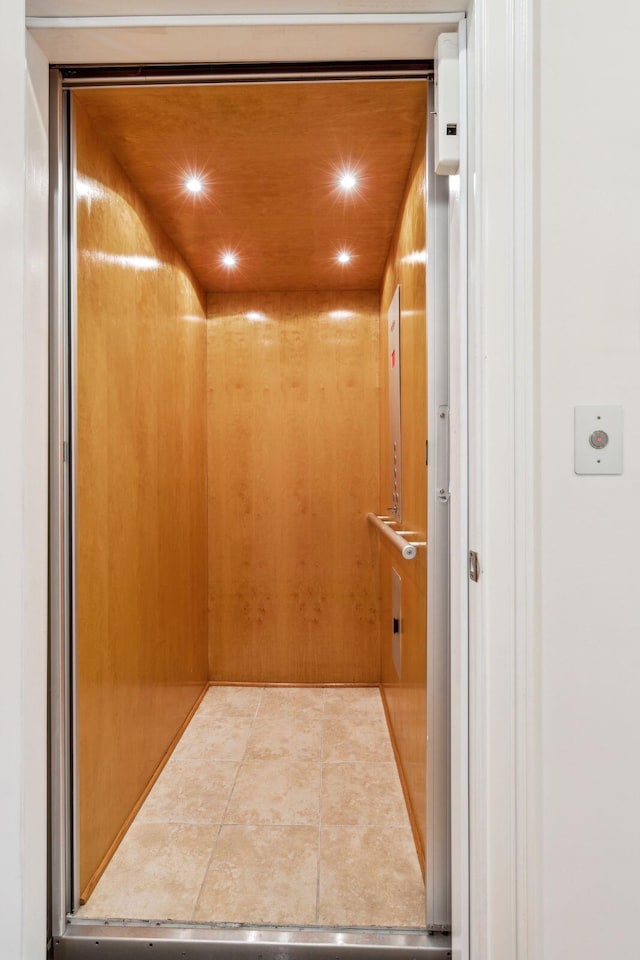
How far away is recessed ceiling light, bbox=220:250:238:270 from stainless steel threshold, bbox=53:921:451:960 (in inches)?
101

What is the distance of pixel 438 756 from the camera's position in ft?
4.33

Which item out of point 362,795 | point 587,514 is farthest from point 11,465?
point 362,795

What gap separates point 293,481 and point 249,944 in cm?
214

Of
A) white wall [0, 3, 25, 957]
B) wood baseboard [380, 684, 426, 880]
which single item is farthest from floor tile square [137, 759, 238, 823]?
white wall [0, 3, 25, 957]

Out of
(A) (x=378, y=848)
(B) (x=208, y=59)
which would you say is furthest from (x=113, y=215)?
(A) (x=378, y=848)

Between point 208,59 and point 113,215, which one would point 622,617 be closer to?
point 208,59

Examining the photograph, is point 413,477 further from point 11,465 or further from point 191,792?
point 191,792

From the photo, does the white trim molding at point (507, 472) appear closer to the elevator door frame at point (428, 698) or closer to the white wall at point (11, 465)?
the elevator door frame at point (428, 698)

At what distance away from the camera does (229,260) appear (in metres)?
2.66

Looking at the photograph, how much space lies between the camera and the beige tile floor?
140 cm

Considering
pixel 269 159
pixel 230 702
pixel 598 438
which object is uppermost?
pixel 269 159

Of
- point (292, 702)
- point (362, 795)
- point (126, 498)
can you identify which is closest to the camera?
point (126, 498)

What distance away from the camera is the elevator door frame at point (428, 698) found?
1.28 metres

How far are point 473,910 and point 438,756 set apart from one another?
1.12 feet
